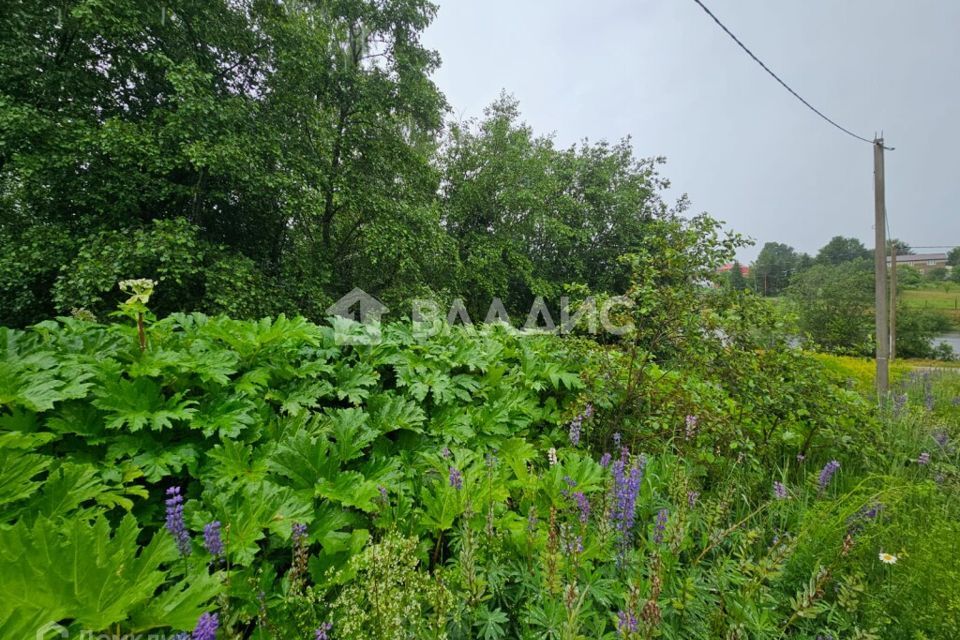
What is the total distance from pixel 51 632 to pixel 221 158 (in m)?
7.79

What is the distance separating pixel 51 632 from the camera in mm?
747

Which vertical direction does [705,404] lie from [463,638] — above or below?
above

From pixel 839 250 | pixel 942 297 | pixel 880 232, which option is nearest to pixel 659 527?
pixel 880 232

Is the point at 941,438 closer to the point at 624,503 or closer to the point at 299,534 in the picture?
the point at 624,503

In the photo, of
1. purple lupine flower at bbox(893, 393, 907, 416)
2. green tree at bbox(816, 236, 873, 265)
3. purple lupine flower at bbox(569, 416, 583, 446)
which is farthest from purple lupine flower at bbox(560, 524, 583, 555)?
green tree at bbox(816, 236, 873, 265)

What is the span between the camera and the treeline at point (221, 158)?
6199 millimetres

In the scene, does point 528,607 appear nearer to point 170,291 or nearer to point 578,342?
point 578,342

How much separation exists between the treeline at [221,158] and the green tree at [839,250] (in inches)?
1965

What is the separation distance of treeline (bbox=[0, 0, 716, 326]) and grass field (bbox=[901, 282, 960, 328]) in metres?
27.3

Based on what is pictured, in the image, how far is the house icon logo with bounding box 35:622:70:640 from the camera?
707 millimetres

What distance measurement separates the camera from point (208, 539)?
999 mm

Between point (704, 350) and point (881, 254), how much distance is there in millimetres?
6165

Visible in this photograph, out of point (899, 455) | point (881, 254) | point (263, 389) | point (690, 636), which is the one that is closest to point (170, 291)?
point (263, 389)

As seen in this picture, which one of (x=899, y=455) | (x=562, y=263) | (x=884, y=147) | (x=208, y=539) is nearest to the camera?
(x=208, y=539)
